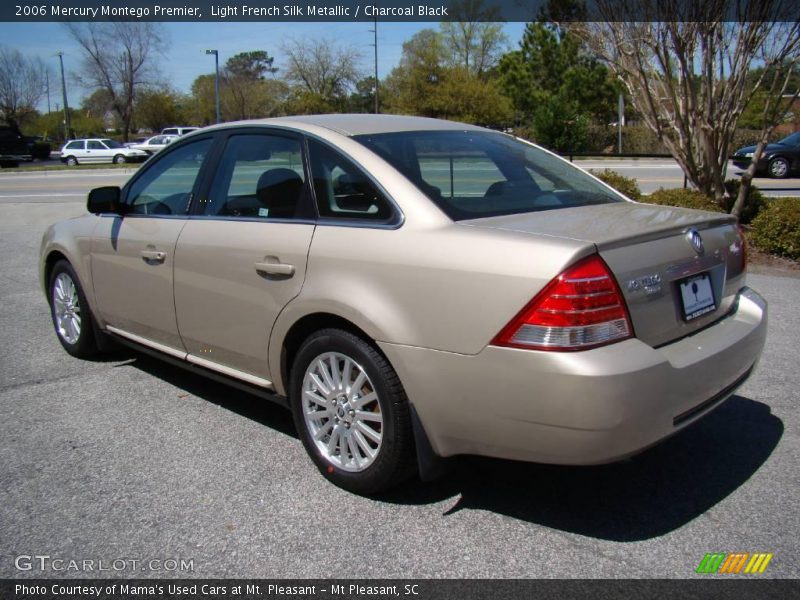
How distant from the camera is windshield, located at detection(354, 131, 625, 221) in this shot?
3.31m

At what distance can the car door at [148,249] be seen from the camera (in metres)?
4.20

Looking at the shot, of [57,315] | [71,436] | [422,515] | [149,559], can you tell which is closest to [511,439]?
[422,515]

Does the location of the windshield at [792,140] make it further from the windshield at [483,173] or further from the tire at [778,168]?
the windshield at [483,173]

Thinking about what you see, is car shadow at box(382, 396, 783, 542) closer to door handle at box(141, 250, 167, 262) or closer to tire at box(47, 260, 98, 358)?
door handle at box(141, 250, 167, 262)

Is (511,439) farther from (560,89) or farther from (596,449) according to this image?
(560,89)

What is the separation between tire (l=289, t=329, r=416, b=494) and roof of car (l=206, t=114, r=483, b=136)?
3.52ft

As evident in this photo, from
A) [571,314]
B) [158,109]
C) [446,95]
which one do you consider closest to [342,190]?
[571,314]

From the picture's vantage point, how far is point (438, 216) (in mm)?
3035

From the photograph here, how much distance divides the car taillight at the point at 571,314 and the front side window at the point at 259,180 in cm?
139

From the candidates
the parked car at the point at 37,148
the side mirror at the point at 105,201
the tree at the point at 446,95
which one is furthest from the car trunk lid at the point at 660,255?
the parked car at the point at 37,148

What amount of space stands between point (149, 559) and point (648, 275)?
219 centimetres

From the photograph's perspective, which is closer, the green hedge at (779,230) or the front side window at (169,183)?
the front side window at (169,183)

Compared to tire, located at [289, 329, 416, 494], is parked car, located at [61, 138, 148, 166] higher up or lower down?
higher up

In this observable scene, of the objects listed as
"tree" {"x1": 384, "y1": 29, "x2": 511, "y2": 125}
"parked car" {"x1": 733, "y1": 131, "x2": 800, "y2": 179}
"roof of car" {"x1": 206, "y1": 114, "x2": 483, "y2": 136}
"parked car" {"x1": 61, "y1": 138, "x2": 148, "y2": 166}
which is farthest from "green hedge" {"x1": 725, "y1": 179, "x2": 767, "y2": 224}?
"tree" {"x1": 384, "y1": 29, "x2": 511, "y2": 125}
